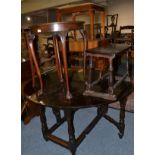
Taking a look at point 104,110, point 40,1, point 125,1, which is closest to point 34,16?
point 40,1

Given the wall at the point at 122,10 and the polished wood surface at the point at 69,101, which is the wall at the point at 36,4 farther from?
the polished wood surface at the point at 69,101

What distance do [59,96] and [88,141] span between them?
58cm

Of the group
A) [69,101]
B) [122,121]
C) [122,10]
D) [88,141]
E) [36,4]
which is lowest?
[88,141]

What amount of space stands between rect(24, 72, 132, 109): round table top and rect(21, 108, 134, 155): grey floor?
1.64 feet

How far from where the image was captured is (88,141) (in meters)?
1.72

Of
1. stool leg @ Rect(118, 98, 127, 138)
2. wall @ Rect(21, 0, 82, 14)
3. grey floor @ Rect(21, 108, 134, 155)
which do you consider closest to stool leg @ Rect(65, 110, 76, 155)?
grey floor @ Rect(21, 108, 134, 155)

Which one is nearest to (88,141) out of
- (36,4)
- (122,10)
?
(122,10)

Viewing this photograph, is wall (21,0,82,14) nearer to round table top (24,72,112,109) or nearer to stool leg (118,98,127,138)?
round table top (24,72,112,109)

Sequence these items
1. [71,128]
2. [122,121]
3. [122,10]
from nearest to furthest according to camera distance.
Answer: [71,128]
[122,121]
[122,10]

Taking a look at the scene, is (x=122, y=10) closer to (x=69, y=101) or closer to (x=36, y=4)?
(x=36, y=4)

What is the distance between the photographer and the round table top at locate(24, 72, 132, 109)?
1.26 m
